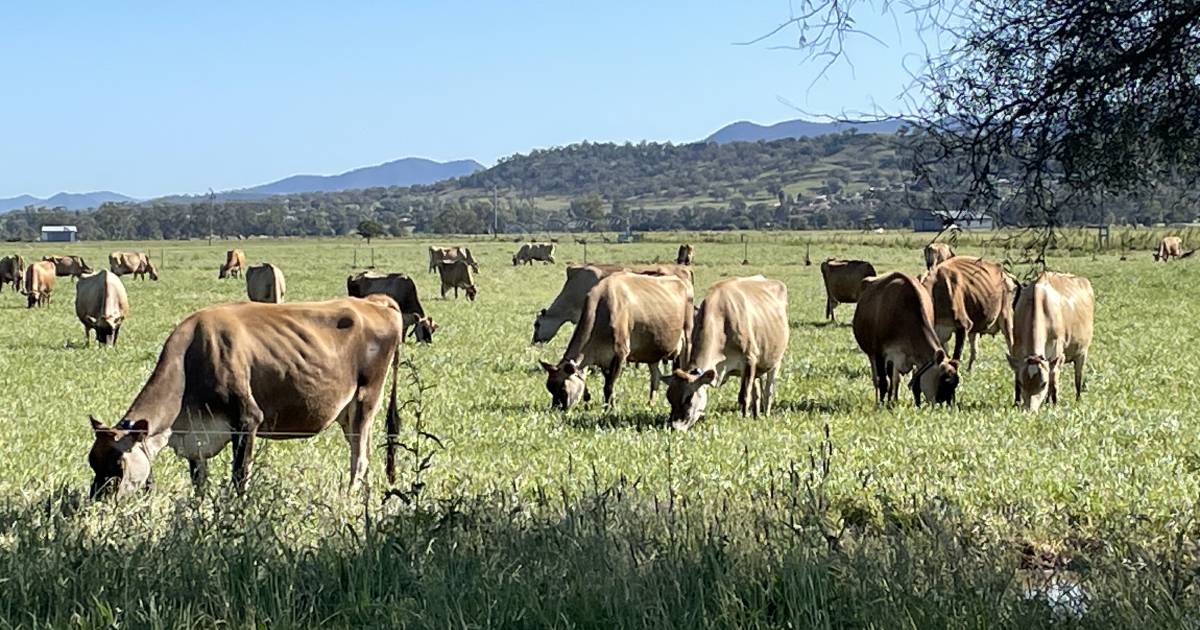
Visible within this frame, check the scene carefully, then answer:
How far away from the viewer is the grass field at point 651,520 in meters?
5.23

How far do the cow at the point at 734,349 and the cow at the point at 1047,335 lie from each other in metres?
2.86

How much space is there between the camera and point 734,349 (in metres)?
14.6

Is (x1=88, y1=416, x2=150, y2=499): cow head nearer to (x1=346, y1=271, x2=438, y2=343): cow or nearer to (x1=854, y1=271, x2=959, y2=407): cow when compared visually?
(x1=854, y1=271, x2=959, y2=407): cow

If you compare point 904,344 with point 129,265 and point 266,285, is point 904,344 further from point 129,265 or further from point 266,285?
point 129,265

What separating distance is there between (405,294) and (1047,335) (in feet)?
55.6

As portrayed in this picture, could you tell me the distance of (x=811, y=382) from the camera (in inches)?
695

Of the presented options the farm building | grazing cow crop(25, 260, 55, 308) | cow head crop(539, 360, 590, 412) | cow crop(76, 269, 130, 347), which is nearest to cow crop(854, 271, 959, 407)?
cow head crop(539, 360, 590, 412)

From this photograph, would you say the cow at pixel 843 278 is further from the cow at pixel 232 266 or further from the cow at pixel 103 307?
the cow at pixel 232 266

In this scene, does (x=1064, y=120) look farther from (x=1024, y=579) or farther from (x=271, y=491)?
(x=271, y=491)

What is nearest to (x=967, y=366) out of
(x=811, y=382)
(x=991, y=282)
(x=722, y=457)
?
(x=991, y=282)

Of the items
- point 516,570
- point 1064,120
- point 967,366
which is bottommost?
point 967,366

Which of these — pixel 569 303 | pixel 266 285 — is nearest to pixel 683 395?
pixel 569 303

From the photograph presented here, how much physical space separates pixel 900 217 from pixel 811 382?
32.0ft

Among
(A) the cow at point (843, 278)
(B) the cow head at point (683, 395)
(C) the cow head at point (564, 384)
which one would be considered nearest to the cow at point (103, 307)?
(C) the cow head at point (564, 384)
